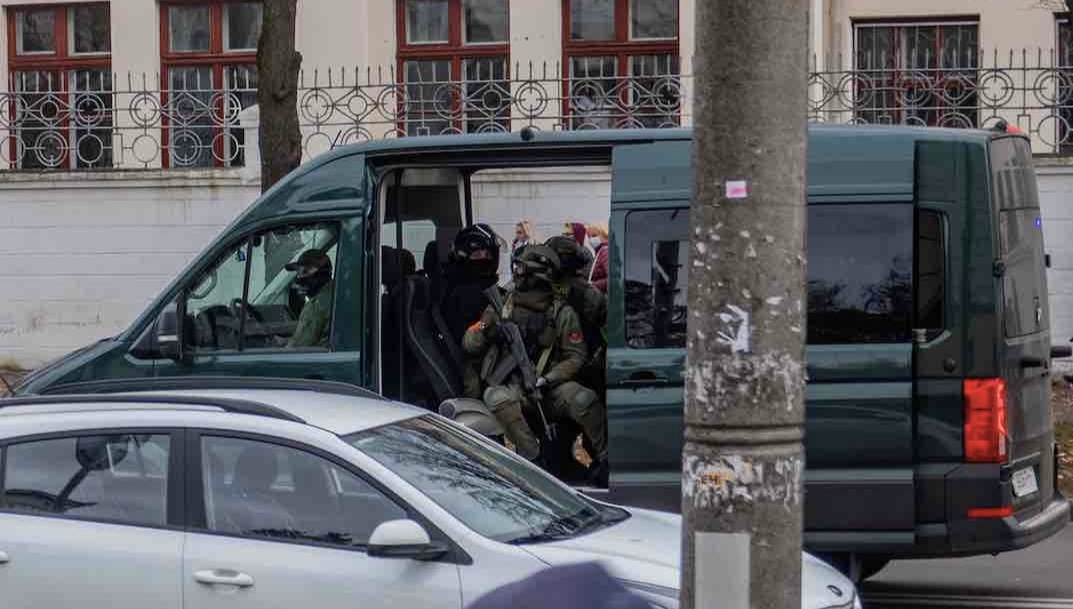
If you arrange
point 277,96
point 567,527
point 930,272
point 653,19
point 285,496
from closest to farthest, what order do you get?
point 285,496 < point 567,527 < point 930,272 < point 277,96 < point 653,19

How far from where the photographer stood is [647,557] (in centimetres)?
619

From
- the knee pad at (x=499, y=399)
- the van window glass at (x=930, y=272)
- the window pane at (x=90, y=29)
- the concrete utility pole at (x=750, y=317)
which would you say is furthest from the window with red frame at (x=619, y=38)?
the concrete utility pole at (x=750, y=317)

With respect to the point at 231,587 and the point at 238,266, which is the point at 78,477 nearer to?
the point at 231,587

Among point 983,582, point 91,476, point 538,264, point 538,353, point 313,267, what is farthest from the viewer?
point 983,582

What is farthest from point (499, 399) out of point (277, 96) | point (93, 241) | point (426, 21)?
point (426, 21)

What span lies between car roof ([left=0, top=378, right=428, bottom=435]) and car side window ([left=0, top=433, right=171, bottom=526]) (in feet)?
0.58

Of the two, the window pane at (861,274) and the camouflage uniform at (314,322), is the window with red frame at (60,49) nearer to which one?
the camouflage uniform at (314,322)

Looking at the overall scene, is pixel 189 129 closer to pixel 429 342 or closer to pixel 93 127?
pixel 93 127

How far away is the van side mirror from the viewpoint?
31.1 feet

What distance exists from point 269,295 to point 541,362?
1569 mm

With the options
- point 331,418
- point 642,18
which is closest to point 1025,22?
point 642,18

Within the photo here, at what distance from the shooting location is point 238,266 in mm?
9500

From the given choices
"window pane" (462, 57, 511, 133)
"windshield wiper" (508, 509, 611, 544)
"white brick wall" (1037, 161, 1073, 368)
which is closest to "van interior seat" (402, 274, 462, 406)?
"windshield wiper" (508, 509, 611, 544)

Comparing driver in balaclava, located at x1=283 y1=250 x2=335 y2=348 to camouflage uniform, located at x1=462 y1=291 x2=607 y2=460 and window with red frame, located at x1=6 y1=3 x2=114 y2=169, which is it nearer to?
camouflage uniform, located at x1=462 y1=291 x2=607 y2=460
